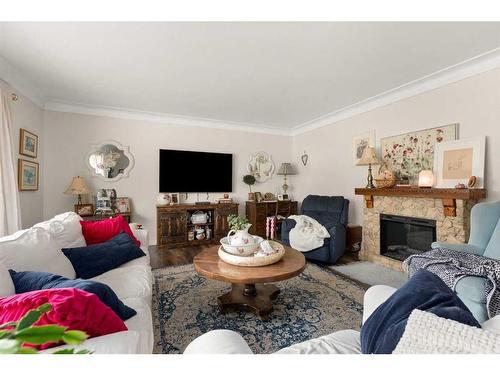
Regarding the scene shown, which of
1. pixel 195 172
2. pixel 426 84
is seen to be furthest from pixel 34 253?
pixel 426 84

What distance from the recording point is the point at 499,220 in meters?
1.97

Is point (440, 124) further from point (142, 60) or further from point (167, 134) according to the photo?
point (167, 134)

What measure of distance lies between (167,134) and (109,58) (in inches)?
78.6

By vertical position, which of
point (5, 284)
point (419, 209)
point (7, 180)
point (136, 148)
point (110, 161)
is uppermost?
point (136, 148)

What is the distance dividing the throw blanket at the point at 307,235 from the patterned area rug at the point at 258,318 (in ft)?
1.78

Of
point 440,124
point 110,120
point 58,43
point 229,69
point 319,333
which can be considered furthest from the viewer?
point 110,120

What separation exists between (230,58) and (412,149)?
2560mm

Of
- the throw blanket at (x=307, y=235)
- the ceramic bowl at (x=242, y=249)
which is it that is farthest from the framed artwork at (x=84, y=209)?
the throw blanket at (x=307, y=235)

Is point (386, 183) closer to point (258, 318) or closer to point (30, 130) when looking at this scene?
point (258, 318)

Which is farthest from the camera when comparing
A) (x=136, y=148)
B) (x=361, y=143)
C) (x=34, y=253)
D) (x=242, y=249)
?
(x=136, y=148)

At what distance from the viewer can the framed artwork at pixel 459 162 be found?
2475mm

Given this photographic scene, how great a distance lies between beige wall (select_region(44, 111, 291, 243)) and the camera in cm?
366

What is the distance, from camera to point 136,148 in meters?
4.14
